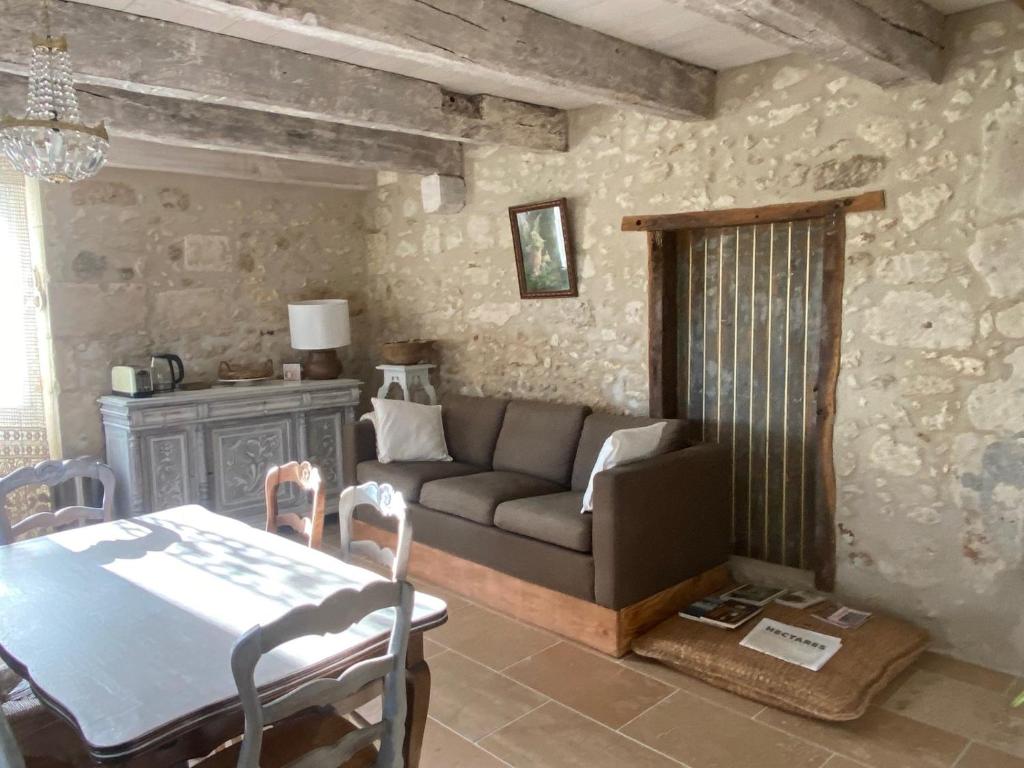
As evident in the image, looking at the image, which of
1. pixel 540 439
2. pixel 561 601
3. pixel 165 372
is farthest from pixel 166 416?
pixel 561 601

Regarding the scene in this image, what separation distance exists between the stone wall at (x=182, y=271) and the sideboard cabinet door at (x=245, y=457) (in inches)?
23.3

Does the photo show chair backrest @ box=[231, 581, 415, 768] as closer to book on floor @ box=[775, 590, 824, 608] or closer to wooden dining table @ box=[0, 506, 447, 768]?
wooden dining table @ box=[0, 506, 447, 768]

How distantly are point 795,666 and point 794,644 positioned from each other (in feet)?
0.54

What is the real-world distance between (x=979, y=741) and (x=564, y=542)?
161cm

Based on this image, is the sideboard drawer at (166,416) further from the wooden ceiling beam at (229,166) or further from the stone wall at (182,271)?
the wooden ceiling beam at (229,166)

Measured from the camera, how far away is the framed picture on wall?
4.34m

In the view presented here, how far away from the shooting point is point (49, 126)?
2.07 meters

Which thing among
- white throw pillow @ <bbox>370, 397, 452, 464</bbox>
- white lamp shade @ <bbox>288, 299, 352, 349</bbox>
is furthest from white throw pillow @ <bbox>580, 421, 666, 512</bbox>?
white lamp shade @ <bbox>288, 299, 352, 349</bbox>

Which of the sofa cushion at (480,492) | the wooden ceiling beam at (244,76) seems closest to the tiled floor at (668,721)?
the sofa cushion at (480,492)

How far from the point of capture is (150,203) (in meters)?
4.68

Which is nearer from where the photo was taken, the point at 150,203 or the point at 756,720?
the point at 756,720

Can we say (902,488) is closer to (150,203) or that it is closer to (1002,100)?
(1002,100)

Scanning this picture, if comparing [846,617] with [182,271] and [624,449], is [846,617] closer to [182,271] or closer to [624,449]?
[624,449]

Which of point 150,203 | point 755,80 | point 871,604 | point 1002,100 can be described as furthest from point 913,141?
point 150,203
